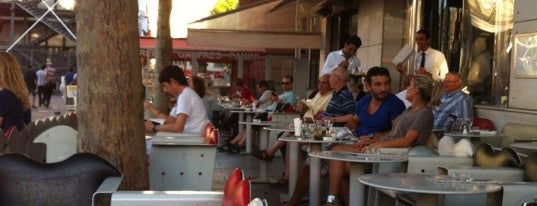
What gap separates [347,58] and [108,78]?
22.5 feet

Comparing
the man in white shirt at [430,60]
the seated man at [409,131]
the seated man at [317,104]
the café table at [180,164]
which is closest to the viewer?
the café table at [180,164]

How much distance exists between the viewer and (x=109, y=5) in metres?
4.52

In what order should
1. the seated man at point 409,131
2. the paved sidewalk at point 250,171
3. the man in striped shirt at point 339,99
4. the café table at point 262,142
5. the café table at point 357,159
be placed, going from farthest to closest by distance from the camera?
the café table at point 262,142, the paved sidewalk at point 250,171, the man in striped shirt at point 339,99, the seated man at point 409,131, the café table at point 357,159

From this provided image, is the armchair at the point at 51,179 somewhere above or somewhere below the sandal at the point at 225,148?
above

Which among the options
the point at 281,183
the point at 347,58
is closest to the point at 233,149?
the point at 347,58

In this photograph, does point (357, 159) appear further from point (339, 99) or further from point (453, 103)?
point (453, 103)

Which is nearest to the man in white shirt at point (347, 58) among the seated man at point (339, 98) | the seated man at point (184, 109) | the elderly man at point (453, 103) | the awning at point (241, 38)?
the elderly man at point (453, 103)

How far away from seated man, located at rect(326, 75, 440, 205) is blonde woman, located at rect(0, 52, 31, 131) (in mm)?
2925

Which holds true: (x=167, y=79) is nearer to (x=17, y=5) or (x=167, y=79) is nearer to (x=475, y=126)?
(x=475, y=126)

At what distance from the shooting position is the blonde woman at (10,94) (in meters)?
6.84

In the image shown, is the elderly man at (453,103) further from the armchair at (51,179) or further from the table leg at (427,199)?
the armchair at (51,179)

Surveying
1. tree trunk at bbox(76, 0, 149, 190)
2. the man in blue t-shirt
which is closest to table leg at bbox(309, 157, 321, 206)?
the man in blue t-shirt

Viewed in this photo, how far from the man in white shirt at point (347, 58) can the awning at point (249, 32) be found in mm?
5973

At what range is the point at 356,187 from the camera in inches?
219
